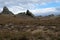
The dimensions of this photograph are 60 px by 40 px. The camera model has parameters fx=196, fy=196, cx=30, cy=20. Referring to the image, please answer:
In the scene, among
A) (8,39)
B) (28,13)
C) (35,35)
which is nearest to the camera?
(8,39)

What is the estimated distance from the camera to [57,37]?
14.4 meters

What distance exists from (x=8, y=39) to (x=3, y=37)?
0.58m

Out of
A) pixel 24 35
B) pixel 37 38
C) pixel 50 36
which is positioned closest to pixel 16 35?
pixel 24 35

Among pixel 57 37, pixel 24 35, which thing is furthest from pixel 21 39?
pixel 57 37

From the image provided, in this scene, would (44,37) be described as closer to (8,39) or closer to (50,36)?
(50,36)

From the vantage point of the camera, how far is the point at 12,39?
13.9 m

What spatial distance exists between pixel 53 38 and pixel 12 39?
2.96m

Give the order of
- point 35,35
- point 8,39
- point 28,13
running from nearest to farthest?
point 8,39
point 35,35
point 28,13

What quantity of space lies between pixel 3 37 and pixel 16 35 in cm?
96

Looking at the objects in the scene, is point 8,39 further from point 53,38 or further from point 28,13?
point 28,13

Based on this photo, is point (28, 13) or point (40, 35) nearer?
point (40, 35)

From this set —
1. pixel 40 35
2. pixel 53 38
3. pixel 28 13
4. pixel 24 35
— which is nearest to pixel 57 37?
pixel 53 38

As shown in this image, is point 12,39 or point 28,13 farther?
point 28,13

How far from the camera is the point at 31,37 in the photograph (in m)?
14.1
